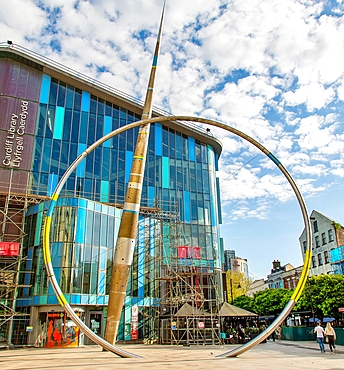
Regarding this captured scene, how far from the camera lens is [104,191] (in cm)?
3741

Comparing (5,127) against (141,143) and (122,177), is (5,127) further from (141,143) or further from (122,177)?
(141,143)

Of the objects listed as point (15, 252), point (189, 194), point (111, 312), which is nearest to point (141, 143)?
point (111, 312)

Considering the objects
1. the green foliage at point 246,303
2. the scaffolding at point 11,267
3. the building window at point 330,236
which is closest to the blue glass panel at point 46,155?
the scaffolding at point 11,267

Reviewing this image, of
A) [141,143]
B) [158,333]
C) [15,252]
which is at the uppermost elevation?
[141,143]

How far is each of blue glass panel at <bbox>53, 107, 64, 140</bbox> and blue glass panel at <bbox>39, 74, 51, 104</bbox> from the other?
59.0 inches

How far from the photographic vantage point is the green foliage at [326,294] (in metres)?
37.2

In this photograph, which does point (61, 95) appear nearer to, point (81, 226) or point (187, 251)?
point (81, 226)

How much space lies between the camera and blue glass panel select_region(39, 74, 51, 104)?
124ft

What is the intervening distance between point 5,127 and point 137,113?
14.1 metres

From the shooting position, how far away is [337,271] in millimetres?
50531

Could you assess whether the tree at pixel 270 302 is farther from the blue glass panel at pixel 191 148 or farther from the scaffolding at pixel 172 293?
the blue glass panel at pixel 191 148

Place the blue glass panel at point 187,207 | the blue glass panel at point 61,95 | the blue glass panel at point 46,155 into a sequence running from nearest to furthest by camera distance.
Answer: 1. the blue glass panel at point 46,155
2. the blue glass panel at point 61,95
3. the blue glass panel at point 187,207

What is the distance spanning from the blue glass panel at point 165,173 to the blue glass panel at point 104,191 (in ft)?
20.9

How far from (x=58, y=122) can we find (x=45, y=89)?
3.74m
